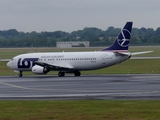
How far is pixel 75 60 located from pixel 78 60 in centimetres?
40

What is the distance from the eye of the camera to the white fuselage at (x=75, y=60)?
2358 inches

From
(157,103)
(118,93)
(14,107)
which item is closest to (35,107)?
(14,107)

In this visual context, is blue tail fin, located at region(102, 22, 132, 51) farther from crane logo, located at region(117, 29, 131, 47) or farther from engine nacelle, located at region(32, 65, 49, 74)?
engine nacelle, located at region(32, 65, 49, 74)

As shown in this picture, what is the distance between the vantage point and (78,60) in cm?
6188

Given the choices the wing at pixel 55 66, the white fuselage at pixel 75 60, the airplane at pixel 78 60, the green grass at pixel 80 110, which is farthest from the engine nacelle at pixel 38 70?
the green grass at pixel 80 110

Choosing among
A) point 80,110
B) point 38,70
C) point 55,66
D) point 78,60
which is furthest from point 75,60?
point 80,110

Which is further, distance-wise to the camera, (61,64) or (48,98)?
(61,64)

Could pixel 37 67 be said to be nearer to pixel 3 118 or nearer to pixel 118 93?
pixel 118 93

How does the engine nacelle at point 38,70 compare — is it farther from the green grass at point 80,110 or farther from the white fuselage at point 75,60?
the green grass at point 80,110

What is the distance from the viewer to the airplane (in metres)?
60.0

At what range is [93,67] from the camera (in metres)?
61.1

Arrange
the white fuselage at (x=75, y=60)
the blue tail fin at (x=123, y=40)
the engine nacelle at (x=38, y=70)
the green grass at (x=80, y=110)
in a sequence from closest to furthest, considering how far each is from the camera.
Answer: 1. the green grass at (x=80, y=110)
2. the white fuselage at (x=75, y=60)
3. the blue tail fin at (x=123, y=40)
4. the engine nacelle at (x=38, y=70)

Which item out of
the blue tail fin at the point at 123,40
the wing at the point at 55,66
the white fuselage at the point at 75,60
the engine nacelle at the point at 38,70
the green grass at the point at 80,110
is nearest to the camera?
the green grass at the point at 80,110

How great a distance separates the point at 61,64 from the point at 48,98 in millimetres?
29336
